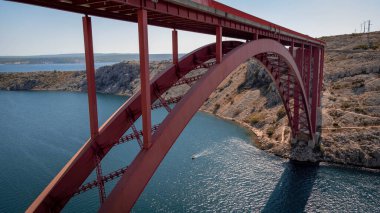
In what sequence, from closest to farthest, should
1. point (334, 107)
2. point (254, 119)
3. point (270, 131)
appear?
point (334, 107) → point (270, 131) → point (254, 119)

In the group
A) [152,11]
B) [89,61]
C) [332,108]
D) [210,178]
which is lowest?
[210,178]

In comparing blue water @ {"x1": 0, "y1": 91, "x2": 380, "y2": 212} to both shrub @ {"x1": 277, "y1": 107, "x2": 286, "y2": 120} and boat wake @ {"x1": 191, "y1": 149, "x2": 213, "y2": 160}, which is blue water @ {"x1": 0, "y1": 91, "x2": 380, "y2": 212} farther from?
shrub @ {"x1": 277, "y1": 107, "x2": 286, "y2": 120}

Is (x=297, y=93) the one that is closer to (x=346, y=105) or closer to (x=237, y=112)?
(x=346, y=105)

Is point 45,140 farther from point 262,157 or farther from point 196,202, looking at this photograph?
point 262,157

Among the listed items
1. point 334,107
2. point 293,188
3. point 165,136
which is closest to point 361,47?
point 334,107

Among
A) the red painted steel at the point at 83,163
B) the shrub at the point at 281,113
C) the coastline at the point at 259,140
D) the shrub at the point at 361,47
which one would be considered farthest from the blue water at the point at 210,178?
the shrub at the point at 361,47

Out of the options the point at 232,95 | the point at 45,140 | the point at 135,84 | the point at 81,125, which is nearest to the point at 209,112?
the point at 232,95
